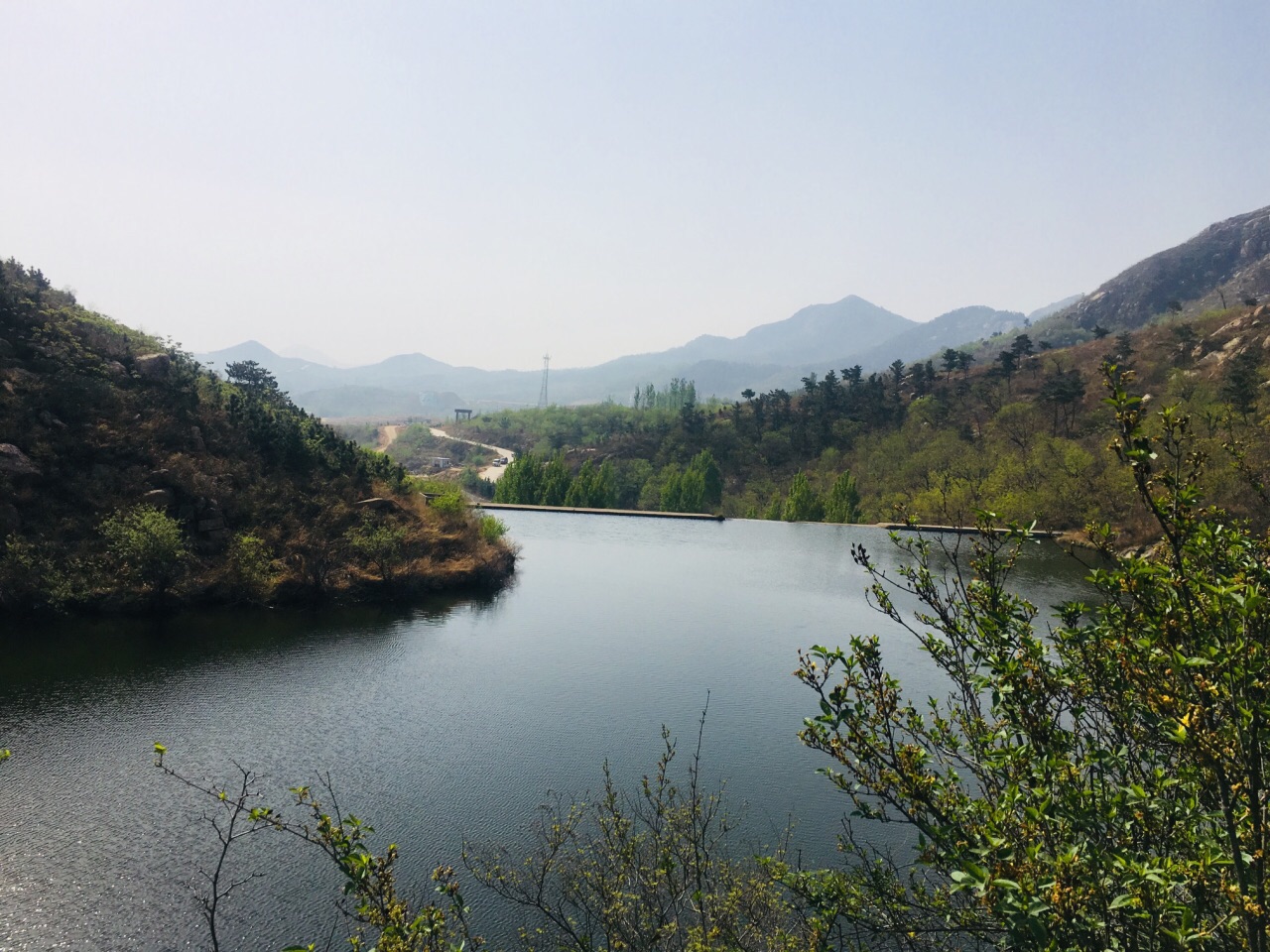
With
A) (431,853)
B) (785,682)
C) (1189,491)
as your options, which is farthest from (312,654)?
(1189,491)

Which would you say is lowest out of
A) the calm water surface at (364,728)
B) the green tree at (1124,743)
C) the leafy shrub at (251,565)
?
the calm water surface at (364,728)

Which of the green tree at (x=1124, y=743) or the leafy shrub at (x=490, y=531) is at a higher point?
the green tree at (x=1124, y=743)

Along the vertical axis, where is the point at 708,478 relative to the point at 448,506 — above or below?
above

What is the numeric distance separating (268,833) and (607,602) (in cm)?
2203

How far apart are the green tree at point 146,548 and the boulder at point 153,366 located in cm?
1190

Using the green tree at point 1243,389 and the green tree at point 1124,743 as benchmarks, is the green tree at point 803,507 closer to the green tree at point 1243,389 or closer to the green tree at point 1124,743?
the green tree at point 1243,389

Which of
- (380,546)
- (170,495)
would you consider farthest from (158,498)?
(380,546)

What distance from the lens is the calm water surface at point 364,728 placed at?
12.5 metres

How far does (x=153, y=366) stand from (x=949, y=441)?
6824 cm

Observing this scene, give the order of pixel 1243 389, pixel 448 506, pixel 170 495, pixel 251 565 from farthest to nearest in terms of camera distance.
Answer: pixel 1243 389, pixel 448 506, pixel 170 495, pixel 251 565

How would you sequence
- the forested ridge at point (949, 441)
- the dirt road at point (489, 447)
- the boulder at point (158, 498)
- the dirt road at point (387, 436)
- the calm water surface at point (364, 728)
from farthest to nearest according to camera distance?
the dirt road at point (387, 436) → the dirt road at point (489, 447) → the forested ridge at point (949, 441) → the boulder at point (158, 498) → the calm water surface at point (364, 728)

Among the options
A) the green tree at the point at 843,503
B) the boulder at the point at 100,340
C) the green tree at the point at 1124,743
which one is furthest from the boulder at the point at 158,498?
the green tree at the point at 843,503

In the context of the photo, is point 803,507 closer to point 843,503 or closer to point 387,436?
point 843,503

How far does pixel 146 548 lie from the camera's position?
30469mm
